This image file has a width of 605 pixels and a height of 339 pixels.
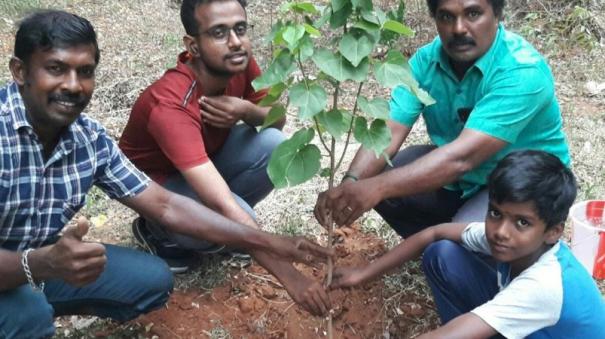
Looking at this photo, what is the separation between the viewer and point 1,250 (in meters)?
2.10

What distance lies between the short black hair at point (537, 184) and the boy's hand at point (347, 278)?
1.86 feet

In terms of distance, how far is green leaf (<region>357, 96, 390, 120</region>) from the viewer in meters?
2.01

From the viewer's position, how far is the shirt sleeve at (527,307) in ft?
6.60


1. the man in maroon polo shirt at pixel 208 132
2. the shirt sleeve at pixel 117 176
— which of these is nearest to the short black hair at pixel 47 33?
the shirt sleeve at pixel 117 176

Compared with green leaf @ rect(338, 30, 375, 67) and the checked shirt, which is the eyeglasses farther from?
green leaf @ rect(338, 30, 375, 67)

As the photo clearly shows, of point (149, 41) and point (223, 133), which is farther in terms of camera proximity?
point (149, 41)

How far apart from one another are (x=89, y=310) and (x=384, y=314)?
3.72 ft

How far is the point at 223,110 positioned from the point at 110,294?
0.79 meters

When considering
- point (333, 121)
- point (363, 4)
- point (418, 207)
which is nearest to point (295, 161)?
point (333, 121)

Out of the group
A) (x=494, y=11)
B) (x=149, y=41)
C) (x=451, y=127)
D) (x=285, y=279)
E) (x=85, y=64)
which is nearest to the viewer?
(x=85, y=64)

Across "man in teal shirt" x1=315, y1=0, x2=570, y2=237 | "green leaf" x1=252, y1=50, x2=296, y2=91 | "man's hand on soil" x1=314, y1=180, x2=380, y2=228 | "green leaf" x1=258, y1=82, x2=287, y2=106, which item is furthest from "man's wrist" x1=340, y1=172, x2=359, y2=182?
"green leaf" x1=252, y1=50, x2=296, y2=91

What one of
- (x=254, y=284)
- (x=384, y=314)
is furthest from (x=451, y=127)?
(x=254, y=284)

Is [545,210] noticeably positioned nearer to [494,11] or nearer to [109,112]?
[494,11]

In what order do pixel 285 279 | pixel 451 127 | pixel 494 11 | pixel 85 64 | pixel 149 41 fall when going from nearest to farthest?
1. pixel 85 64
2. pixel 285 279
3. pixel 494 11
4. pixel 451 127
5. pixel 149 41
